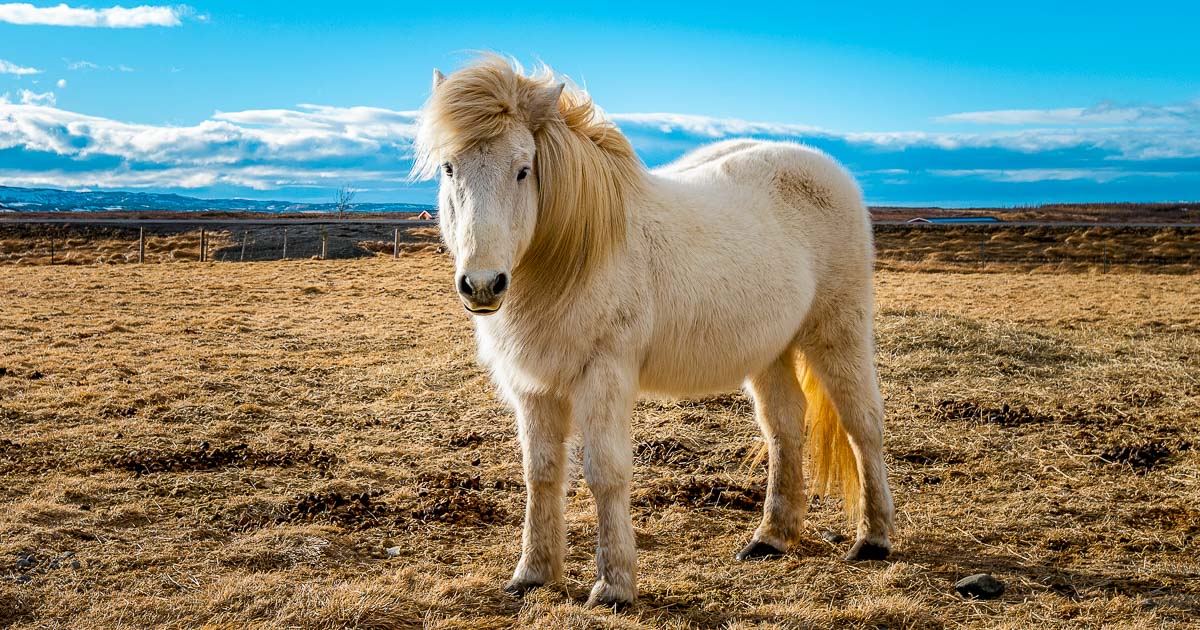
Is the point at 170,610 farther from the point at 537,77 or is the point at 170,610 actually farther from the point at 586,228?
the point at 537,77

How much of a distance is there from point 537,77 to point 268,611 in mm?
2264

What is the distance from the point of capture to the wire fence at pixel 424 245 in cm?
2794

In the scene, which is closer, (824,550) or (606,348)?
(606,348)

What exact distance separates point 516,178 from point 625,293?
62 cm

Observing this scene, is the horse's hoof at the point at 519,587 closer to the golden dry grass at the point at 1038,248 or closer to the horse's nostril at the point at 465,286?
the horse's nostril at the point at 465,286

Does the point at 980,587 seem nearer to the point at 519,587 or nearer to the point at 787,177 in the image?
the point at 519,587

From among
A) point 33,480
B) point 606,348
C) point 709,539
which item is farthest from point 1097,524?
point 33,480

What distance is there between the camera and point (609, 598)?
3324mm

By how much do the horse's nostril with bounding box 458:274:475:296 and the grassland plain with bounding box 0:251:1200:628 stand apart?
4.17 feet

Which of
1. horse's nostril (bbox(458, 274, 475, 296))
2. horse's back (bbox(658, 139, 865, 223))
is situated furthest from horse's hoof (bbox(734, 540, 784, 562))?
horse's nostril (bbox(458, 274, 475, 296))

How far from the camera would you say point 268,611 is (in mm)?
3283

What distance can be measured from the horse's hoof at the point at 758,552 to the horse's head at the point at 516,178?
5.58 feet

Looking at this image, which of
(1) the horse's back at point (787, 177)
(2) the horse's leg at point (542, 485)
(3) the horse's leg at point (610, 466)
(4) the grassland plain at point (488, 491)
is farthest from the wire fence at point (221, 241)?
(3) the horse's leg at point (610, 466)

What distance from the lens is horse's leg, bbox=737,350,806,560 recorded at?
418 cm
